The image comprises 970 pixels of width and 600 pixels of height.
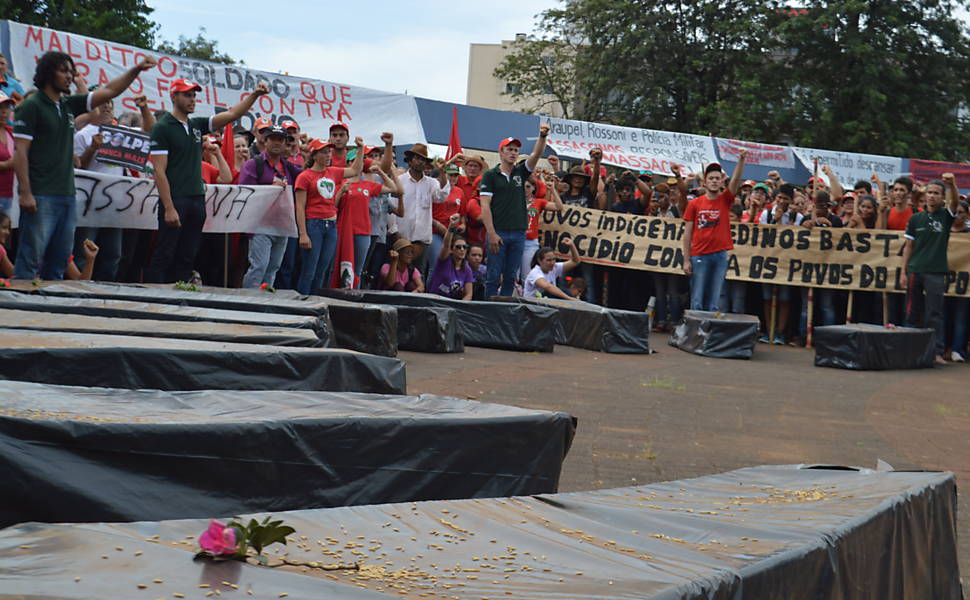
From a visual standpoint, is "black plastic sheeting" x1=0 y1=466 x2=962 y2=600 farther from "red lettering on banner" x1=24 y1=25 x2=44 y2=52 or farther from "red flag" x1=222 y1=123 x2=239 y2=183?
"red lettering on banner" x1=24 y1=25 x2=44 y2=52

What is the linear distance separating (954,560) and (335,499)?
2.19 meters

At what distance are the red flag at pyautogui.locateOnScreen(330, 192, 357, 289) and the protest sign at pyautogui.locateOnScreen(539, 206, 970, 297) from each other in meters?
5.46

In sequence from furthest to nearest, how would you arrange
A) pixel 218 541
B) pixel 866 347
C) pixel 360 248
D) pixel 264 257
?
1. pixel 866 347
2. pixel 360 248
3. pixel 264 257
4. pixel 218 541

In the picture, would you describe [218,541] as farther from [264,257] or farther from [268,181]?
[268,181]

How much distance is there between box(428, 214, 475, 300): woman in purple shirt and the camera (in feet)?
45.1

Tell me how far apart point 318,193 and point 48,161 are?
3.28 meters

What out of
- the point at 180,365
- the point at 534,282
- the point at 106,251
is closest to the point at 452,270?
the point at 534,282

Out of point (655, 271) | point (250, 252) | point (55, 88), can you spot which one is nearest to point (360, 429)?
point (55, 88)

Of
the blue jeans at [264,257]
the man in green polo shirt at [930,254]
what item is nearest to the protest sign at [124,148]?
the blue jeans at [264,257]

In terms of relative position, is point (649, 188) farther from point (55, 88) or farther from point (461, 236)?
point (55, 88)

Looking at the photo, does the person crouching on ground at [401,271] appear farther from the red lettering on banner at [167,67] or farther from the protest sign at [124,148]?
the red lettering on banner at [167,67]

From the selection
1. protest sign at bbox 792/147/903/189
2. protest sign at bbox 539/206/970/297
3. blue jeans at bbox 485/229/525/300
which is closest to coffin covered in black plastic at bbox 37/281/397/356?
blue jeans at bbox 485/229/525/300

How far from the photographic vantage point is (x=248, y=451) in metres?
3.49

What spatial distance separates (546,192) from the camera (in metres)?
16.8
